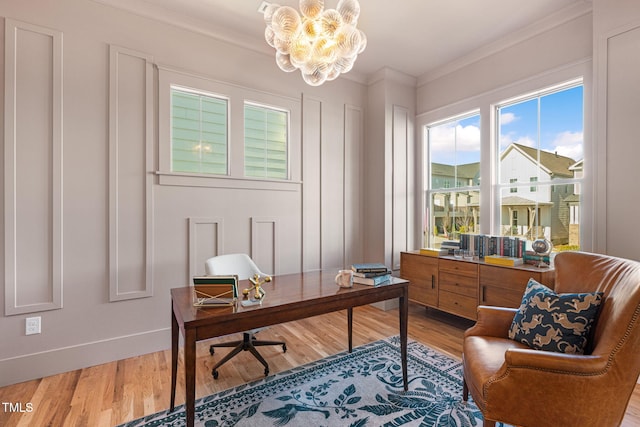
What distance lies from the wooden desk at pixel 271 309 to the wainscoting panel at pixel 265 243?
1.04 meters

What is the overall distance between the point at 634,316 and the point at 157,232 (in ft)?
10.0

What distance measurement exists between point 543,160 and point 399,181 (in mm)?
1496

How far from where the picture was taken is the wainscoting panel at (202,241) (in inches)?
110

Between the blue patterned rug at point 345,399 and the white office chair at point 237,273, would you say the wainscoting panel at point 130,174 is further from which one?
the blue patterned rug at point 345,399

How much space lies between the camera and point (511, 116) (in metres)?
3.15

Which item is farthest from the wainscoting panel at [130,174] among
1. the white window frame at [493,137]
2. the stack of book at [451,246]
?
the white window frame at [493,137]

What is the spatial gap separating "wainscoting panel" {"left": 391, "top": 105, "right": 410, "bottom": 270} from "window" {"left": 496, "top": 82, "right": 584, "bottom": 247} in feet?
3.50

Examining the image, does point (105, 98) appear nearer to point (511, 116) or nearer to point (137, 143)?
point (137, 143)

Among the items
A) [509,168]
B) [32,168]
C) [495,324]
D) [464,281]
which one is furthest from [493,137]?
[32,168]

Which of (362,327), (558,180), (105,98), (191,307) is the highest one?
(105,98)

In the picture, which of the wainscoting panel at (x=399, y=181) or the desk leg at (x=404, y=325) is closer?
the desk leg at (x=404, y=325)

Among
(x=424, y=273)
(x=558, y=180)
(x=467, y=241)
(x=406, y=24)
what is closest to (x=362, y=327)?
(x=424, y=273)

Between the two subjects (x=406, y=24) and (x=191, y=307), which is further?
(x=406, y=24)

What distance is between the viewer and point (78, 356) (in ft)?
7.62
